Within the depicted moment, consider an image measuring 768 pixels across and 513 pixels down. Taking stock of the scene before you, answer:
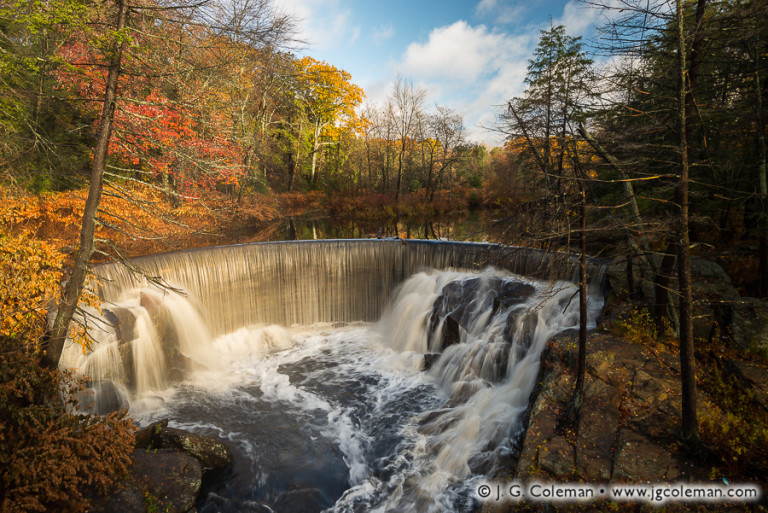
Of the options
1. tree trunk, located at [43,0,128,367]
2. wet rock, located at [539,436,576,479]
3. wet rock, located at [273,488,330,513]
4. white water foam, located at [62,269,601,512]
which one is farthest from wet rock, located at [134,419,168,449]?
wet rock, located at [539,436,576,479]

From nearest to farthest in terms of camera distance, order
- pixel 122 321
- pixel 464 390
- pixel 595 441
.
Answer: pixel 595 441
pixel 464 390
pixel 122 321

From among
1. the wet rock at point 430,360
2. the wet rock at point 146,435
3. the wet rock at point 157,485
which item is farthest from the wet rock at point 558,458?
the wet rock at point 146,435

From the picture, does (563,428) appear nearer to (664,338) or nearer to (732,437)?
(732,437)

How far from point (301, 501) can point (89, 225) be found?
6.34 meters

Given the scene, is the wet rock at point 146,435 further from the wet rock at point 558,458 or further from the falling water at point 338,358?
the wet rock at point 558,458

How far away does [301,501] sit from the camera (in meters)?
6.53

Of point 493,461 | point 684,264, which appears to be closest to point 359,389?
point 493,461

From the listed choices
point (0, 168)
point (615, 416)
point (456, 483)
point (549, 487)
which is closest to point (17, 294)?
point (0, 168)

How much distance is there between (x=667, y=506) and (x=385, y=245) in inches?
460

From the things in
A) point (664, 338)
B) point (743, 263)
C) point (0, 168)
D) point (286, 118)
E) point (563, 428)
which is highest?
point (286, 118)

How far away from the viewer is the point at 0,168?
367 inches

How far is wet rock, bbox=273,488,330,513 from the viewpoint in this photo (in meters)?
6.37

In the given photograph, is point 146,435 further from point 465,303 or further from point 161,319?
point 465,303

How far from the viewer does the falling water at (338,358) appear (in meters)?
6.95
